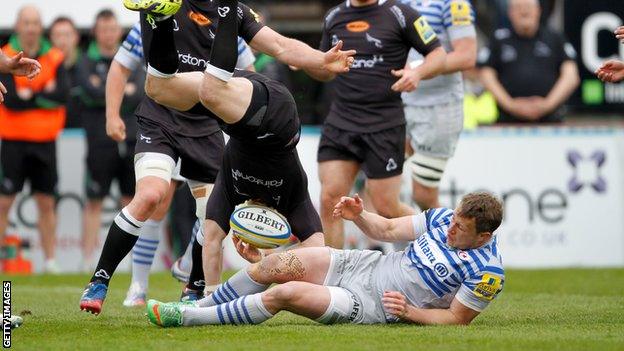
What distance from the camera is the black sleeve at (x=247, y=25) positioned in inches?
377

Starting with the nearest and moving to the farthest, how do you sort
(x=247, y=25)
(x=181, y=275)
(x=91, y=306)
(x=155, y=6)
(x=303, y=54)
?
1. (x=155, y=6)
2. (x=91, y=306)
3. (x=303, y=54)
4. (x=247, y=25)
5. (x=181, y=275)

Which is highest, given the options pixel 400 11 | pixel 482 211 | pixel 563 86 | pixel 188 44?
pixel 400 11

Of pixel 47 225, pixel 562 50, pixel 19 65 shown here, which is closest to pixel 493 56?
pixel 562 50

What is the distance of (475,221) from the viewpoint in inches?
320

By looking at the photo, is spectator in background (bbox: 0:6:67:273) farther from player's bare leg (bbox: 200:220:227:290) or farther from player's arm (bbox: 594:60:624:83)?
player's arm (bbox: 594:60:624:83)

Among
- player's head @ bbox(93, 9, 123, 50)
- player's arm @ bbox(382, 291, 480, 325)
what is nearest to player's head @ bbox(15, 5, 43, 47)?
player's head @ bbox(93, 9, 123, 50)

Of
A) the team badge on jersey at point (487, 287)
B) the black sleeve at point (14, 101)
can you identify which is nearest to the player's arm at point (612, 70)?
the team badge on jersey at point (487, 287)

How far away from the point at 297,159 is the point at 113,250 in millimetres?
1434

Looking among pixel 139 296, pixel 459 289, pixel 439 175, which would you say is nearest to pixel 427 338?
pixel 459 289

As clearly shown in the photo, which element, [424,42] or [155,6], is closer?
[155,6]

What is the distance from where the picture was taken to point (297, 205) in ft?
30.4

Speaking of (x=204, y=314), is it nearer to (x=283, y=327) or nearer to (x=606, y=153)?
(x=283, y=327)

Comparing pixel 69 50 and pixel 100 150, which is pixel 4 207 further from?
pixel 69 50

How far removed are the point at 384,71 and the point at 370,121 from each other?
451mm
